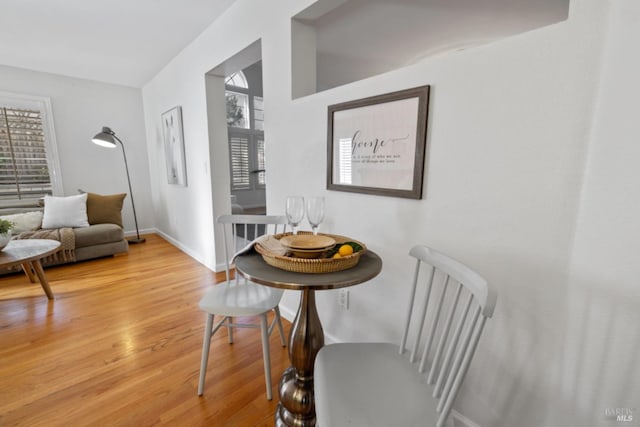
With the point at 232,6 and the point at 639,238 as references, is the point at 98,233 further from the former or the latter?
the point at 639,238

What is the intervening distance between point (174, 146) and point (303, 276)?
10.9 feet

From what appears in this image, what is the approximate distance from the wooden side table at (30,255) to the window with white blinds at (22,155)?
5.49 feet

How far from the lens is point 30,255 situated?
2.22m

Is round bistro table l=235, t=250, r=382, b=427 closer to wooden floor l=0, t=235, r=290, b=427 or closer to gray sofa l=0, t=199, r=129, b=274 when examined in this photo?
wooden floor l=0, t=235, r=290, b=427

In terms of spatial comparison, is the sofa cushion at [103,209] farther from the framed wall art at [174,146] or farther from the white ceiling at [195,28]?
the white ceiling at [195,28]

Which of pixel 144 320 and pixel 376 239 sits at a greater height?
pixel 376 239

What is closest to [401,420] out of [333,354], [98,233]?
[333,354]

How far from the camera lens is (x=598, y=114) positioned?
784mm

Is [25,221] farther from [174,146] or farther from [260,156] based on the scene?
[260,156]

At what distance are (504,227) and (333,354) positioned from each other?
0.78 metres

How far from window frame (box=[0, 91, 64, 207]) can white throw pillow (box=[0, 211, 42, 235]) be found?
55cm

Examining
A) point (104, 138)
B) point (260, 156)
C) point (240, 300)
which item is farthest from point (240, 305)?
point (260, 156)

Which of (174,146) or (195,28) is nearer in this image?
(195,28)

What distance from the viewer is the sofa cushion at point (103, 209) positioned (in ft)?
11.9
